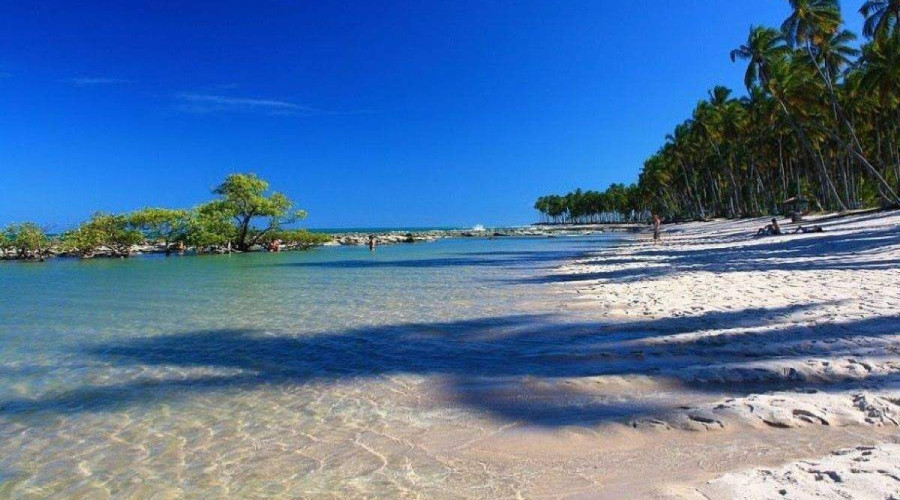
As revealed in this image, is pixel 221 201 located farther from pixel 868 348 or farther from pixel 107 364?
pixel 868 348

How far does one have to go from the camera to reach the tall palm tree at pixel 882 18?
100ft

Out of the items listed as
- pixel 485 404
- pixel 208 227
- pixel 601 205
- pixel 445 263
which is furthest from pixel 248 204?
pixel 601 205

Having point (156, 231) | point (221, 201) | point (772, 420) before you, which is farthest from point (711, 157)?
point (772, 420)

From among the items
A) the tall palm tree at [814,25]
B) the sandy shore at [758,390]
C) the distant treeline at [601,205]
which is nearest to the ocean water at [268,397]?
the sandy shore at [758,390]

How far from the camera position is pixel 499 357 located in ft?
25.4

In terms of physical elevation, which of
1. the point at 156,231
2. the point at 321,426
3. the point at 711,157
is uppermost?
the point at 711,157

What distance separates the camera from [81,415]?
5.88 metres

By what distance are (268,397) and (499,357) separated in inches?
123

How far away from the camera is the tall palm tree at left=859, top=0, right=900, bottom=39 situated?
100ft

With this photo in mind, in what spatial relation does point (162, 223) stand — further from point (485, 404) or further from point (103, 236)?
point (485, 404)

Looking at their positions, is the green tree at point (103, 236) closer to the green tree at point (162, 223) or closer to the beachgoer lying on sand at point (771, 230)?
the green tree at point (162, 223)

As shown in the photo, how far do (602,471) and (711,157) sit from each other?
82.2 meters

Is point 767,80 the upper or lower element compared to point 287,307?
upper

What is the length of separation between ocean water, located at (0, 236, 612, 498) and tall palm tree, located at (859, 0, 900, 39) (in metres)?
31.0
